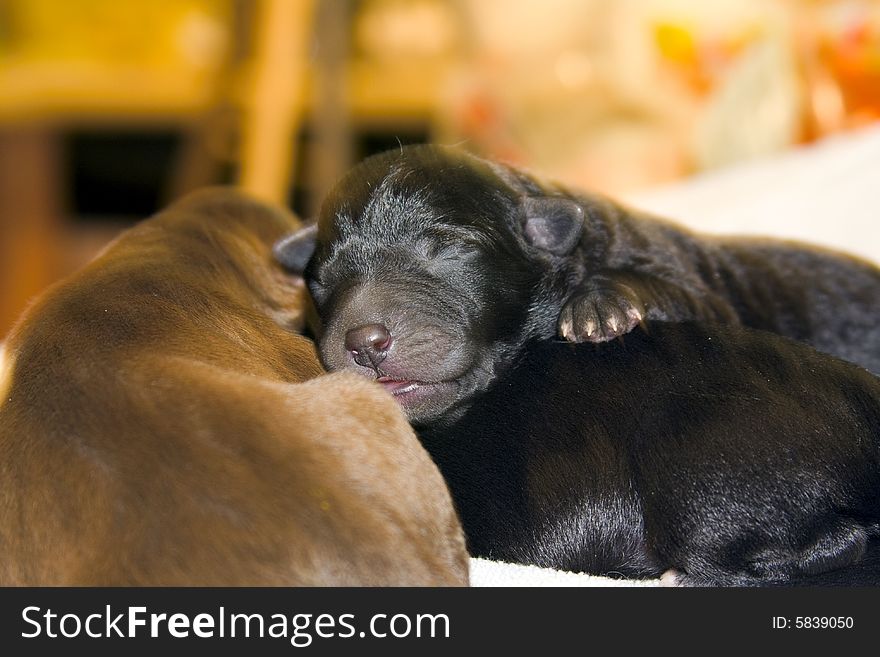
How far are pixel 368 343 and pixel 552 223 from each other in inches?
22.1

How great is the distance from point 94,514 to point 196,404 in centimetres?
19

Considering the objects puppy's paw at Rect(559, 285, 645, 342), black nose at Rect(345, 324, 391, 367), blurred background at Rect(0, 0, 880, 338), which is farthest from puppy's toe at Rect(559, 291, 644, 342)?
blurred background at Rect(0, 0, 880, 338)

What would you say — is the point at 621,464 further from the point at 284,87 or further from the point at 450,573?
the point at 284,87

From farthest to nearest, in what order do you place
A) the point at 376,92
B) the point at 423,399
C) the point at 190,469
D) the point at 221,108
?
the point at 376,92 < the point at 221,108 < the point at 423,399 < the point at 190,469

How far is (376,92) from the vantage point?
21.9 feet

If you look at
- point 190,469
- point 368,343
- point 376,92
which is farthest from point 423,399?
point 376,92

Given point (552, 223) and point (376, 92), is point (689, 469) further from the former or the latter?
point (376, 92)

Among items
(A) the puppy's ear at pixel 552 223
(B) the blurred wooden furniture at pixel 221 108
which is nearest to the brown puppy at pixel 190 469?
(A) the puppy's ear at pixel 552 223

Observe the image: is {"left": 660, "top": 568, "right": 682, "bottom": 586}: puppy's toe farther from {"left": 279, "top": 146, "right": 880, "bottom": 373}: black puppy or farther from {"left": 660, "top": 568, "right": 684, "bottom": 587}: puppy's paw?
{"left": 279, "top": 146, "right": 880, "bottom": 373}: black puppy

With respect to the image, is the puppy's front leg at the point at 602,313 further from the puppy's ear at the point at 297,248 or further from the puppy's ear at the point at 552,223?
the puppy's ear at the point at 297,248

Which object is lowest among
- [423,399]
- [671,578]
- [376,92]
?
[376,92]

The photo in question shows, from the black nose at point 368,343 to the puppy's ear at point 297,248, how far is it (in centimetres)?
40

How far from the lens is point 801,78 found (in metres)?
4.28

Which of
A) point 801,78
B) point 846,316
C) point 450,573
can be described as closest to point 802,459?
point 450,573
